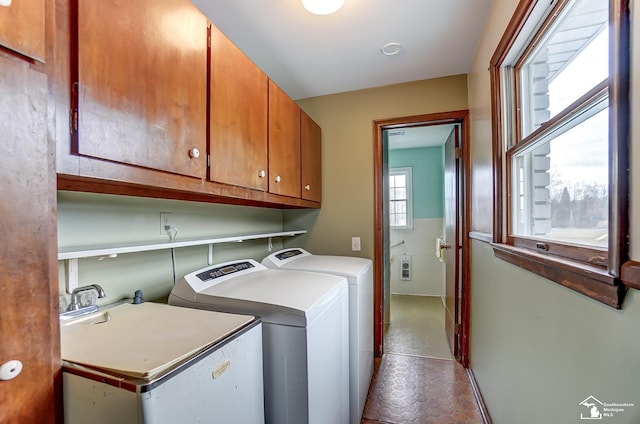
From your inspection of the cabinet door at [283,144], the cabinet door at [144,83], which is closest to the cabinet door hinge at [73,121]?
the cabinet door at [144,83]

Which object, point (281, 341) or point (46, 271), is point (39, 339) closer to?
point (46, 271)

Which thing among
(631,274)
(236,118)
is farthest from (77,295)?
(631,274)

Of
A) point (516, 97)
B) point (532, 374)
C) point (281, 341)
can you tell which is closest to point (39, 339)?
point (281, 341)

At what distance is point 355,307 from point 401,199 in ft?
10.3

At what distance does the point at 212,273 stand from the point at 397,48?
1.80 meters

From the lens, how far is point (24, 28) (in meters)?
0.60

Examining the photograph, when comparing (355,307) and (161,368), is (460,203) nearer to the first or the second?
(355,307)

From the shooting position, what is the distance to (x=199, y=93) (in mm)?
1144

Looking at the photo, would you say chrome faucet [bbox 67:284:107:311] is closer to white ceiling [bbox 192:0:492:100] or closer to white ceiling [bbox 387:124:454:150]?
white ceiling [bbox 192:0:492:100]

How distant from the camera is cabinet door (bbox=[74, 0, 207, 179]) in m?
0.77

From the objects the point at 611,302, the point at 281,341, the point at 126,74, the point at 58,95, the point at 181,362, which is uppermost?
the point at 126,74

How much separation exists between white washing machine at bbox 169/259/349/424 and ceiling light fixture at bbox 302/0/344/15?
1389 mm

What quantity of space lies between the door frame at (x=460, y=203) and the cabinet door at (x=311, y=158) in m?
0.49

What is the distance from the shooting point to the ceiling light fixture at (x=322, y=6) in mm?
1407
